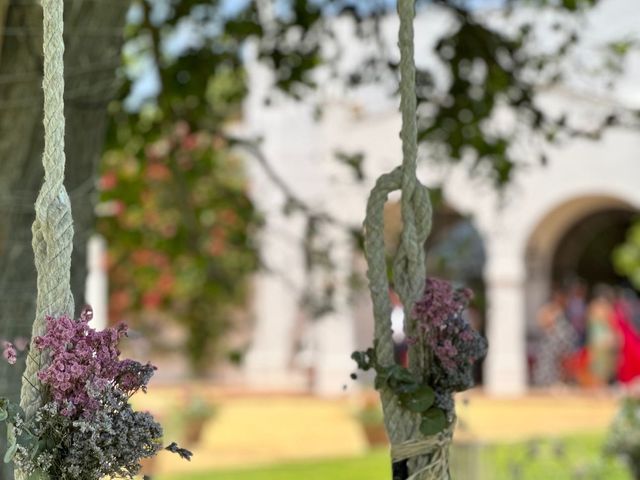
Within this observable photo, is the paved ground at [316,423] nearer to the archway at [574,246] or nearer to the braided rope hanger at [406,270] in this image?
the archway at [574,246]

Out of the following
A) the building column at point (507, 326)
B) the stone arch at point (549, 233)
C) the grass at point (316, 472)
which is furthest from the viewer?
the stone arch at point (549, 233)

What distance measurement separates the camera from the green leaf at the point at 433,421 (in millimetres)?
1672

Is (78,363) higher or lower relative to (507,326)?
lower

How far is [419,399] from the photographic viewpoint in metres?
1.67

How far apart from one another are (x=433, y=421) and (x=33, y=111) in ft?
6.25

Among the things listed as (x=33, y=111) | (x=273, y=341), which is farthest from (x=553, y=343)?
(x=33, y=111)

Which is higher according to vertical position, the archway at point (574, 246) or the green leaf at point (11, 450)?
the archway at point (574, 246)

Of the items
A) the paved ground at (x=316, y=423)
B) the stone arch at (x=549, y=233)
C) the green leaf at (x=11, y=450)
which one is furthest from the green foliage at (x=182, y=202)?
the stone arch at (x=549, y=233)

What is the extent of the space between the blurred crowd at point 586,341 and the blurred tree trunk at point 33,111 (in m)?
13.0

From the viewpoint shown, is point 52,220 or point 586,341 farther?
point 586,341

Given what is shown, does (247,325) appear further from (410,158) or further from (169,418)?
(410,158)

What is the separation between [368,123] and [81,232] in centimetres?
1479

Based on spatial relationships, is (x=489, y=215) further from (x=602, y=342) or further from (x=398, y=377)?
(x=398, y=377)

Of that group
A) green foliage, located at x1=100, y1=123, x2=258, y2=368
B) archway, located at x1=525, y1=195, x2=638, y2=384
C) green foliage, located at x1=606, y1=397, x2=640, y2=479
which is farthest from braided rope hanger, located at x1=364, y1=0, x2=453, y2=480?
archway, located at x1=525, y1=195, x2=638, y2=384
